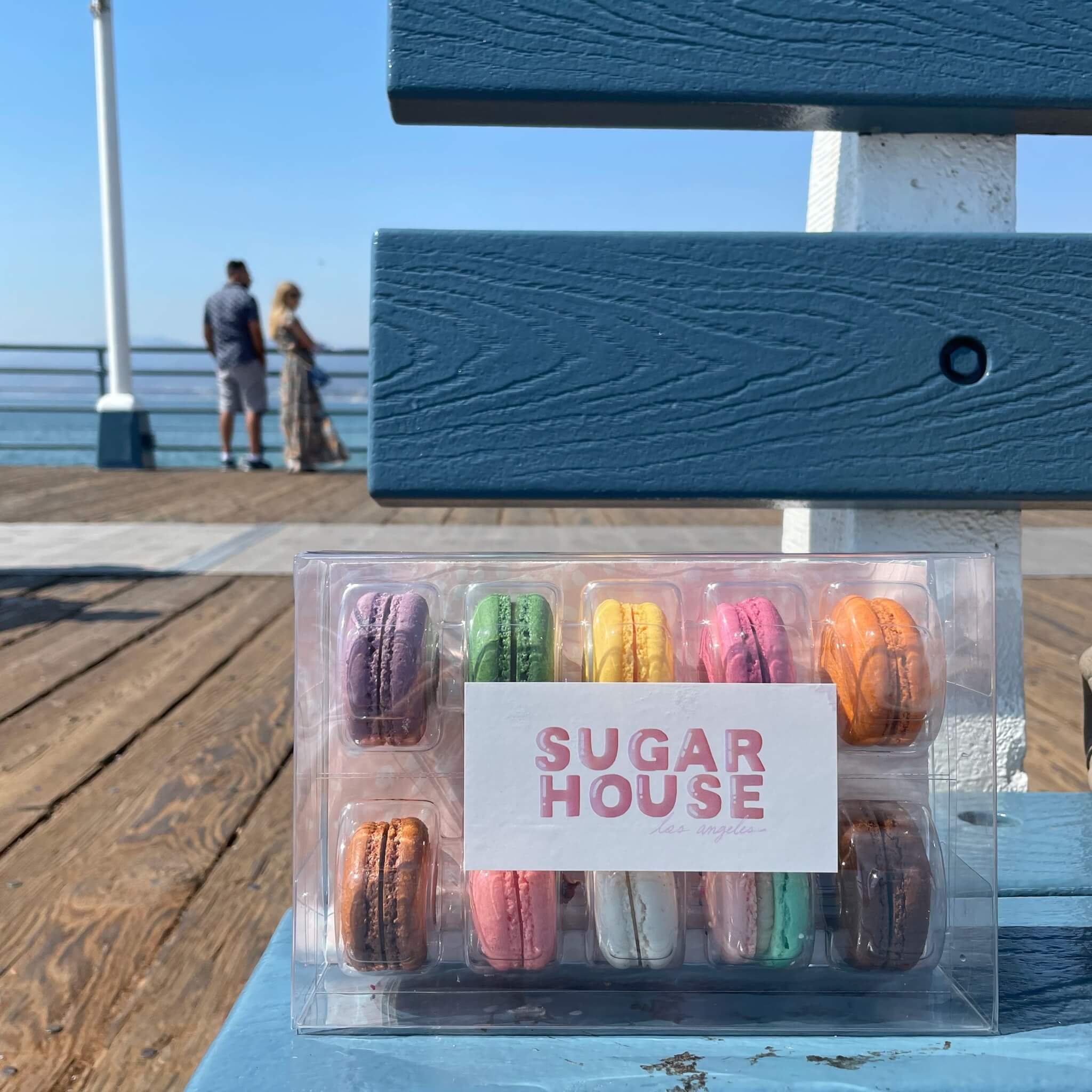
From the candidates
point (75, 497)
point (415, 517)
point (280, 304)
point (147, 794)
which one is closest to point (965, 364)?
point (147, 794)

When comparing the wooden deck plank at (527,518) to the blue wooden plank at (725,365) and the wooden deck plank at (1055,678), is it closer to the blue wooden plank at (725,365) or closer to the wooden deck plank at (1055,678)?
the wooden deck plank at (1055,678)

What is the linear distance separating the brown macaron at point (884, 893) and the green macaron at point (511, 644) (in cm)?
17

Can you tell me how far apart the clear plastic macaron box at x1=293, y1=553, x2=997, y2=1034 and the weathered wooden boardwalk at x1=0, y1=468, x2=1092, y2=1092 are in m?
0.40

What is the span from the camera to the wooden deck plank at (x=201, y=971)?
756 mm

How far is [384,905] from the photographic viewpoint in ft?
1.56

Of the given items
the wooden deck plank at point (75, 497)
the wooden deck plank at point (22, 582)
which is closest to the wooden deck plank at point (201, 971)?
the wooden deck plank at point (22, 582)

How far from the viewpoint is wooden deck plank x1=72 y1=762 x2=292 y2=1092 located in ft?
2.48

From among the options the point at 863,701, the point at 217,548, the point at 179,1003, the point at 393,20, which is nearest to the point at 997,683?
the point at 863,701

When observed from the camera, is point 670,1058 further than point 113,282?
No

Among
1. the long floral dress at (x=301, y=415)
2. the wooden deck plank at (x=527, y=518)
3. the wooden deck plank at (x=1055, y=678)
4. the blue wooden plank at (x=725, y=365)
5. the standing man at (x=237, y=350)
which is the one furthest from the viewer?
the long floral dress at (x=301, y=415)

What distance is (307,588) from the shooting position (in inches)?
20.3

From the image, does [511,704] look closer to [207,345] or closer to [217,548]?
[217,548]

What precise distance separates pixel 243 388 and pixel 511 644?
19.3 ft

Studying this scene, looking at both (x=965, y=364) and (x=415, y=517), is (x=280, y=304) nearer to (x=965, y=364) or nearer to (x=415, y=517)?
(x=415, y=517)
